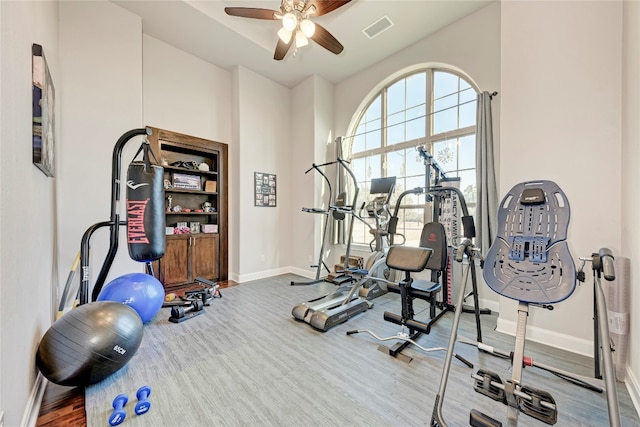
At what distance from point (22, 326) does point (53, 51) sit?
2.87 m

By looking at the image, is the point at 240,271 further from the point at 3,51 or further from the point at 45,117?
the point at 3,51

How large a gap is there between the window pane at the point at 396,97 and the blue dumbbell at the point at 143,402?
16.0 feet

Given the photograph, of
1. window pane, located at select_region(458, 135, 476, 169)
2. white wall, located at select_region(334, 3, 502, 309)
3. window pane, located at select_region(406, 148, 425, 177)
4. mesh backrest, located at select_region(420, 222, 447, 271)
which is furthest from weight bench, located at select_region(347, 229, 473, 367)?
window pane, located at select_region(406, 148, 425, 177)

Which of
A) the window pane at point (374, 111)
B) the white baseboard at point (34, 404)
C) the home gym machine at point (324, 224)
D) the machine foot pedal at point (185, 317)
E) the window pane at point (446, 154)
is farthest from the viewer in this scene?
the window pane at point (374, 111)

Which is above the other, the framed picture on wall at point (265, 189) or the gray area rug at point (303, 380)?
the framed picture on wall at point (265, 189)

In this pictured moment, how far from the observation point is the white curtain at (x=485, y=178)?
10.3ft

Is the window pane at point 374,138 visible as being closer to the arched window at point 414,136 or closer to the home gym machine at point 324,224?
the arched window at point 414,136

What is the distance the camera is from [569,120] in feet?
7.72

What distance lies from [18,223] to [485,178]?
424 cm

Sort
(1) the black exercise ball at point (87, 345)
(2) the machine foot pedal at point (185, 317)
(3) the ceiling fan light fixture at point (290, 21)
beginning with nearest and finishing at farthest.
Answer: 1. (1) the black exercise ball at point (87, 345)
2. (3) the ceiling fan light fixture at point (290, 21)
3. (2) the machine foot pedal at point (185, 317)

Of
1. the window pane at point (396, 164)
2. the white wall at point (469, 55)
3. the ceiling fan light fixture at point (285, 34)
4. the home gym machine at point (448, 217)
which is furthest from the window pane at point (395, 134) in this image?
the ceiling fan light fixture at point (285, 34)

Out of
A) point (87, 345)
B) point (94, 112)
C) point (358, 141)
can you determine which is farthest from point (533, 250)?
point (94, 112)

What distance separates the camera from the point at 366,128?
500 cm

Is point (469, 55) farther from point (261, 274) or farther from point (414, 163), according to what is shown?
point (261, 274)
